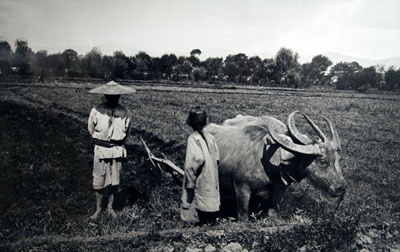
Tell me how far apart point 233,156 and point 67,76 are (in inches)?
284

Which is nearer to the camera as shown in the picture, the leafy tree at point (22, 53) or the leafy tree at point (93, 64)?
the leafy tree at point (22, 53)

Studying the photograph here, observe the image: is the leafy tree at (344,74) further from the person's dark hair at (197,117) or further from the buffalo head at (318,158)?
the person's dark hair at (197,117)

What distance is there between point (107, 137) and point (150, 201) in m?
1.24

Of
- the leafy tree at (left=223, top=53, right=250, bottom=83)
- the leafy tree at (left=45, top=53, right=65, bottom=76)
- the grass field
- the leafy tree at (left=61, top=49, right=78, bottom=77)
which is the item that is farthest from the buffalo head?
the leafy tree at (left=223, top=53, right=250, bottom=83)

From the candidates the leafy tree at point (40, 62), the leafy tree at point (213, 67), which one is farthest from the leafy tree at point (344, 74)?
the leafy tree at point (40, 62)

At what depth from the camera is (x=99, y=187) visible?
4043 mm

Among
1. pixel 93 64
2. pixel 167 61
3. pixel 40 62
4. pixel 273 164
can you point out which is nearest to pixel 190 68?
pixel 167 61

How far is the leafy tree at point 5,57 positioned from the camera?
4.91 meters

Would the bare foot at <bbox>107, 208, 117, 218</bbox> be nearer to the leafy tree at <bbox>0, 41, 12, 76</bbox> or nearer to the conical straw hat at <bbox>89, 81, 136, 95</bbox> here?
the conical straw hat at <bbox>89, 81, 136, 95</bbox>

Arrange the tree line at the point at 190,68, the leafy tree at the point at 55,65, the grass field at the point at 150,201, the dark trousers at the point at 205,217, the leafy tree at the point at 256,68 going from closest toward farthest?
the grass field at the point at 150,201, the dark trousers at the point at 205,217, the tree line at the point at 190,68, the leafy tree at the point at 55,65, the leafy tree at the point at 256,68

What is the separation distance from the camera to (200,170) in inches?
139

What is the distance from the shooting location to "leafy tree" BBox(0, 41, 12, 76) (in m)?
4.91

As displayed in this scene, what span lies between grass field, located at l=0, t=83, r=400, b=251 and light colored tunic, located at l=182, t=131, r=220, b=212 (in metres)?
0.30

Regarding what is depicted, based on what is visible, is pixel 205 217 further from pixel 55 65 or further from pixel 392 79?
pixel 392 79
